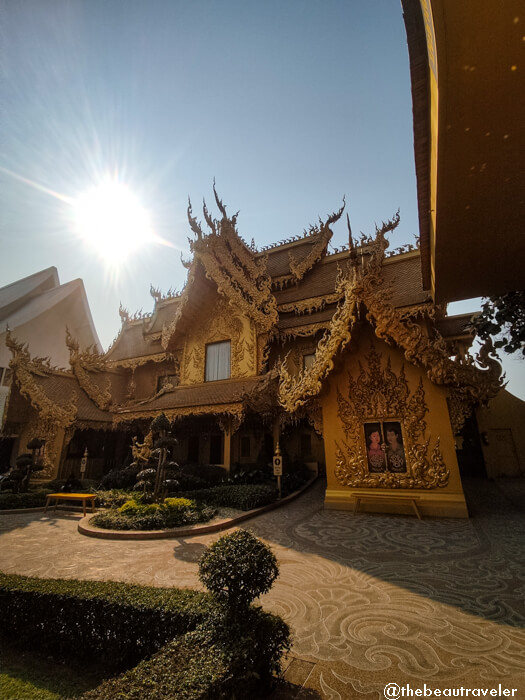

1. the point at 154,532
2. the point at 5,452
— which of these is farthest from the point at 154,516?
the point at 5,452

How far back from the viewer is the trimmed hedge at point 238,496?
8062 millimetres

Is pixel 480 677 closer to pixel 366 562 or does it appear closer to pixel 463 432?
pixel 366 562

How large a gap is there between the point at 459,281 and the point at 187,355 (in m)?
11.6

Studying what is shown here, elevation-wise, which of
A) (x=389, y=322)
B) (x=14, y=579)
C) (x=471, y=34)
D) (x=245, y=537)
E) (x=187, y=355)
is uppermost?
(x=187, y=355)

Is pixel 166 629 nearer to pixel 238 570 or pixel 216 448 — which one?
pixel 238 570

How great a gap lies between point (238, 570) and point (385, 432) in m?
5.90

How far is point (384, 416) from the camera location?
7.35 m

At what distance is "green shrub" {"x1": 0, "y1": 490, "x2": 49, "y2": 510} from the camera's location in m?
9.30

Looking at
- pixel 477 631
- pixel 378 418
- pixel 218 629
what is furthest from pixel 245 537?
pixel 378 418

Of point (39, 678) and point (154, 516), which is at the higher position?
point (154, 516)

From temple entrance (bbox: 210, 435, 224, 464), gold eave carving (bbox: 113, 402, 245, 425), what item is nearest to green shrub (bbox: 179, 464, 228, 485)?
gold eave carving (bbox: 113, 402, 245, 425)

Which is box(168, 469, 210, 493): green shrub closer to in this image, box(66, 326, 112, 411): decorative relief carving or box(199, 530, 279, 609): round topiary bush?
box(66, 326, 112, 411): decorative relief carving

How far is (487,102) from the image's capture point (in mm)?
2117

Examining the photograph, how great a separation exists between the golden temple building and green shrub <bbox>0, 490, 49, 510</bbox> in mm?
2769
